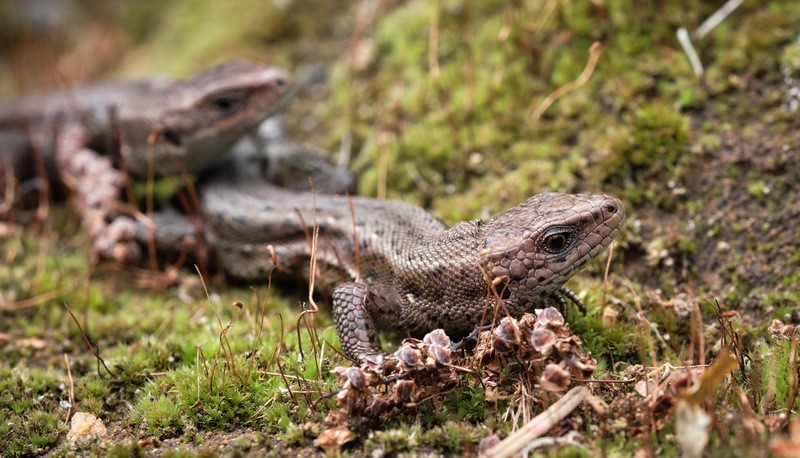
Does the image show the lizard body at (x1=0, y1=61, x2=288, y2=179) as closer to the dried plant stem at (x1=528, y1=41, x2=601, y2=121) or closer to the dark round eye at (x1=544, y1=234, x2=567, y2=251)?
the dried plant stem at (x1=528, y1=41, x2=601, y2=121)

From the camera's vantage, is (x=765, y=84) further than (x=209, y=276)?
No

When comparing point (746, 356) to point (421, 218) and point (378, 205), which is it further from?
point (378, 205)

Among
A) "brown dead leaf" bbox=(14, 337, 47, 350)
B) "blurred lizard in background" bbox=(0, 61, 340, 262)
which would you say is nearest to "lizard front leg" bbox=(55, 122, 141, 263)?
"blurred lizard in background" bbox=(0, 61, 340, 262)

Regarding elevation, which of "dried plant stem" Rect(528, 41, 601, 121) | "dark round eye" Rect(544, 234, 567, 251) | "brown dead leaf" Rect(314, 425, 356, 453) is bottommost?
"brown dead leaf" Rect(314, 425, 356, 453)

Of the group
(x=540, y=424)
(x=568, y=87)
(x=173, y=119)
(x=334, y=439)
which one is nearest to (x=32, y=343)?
(x=173, y=119)

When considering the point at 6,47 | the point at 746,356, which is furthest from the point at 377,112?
the point at 6,47

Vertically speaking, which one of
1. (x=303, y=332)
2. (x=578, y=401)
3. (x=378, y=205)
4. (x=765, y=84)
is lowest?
(x=303, y=332)

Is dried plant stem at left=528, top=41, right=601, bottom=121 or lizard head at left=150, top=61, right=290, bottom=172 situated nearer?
dried plant stem at left=528, top=41, right=601, bottom=121
